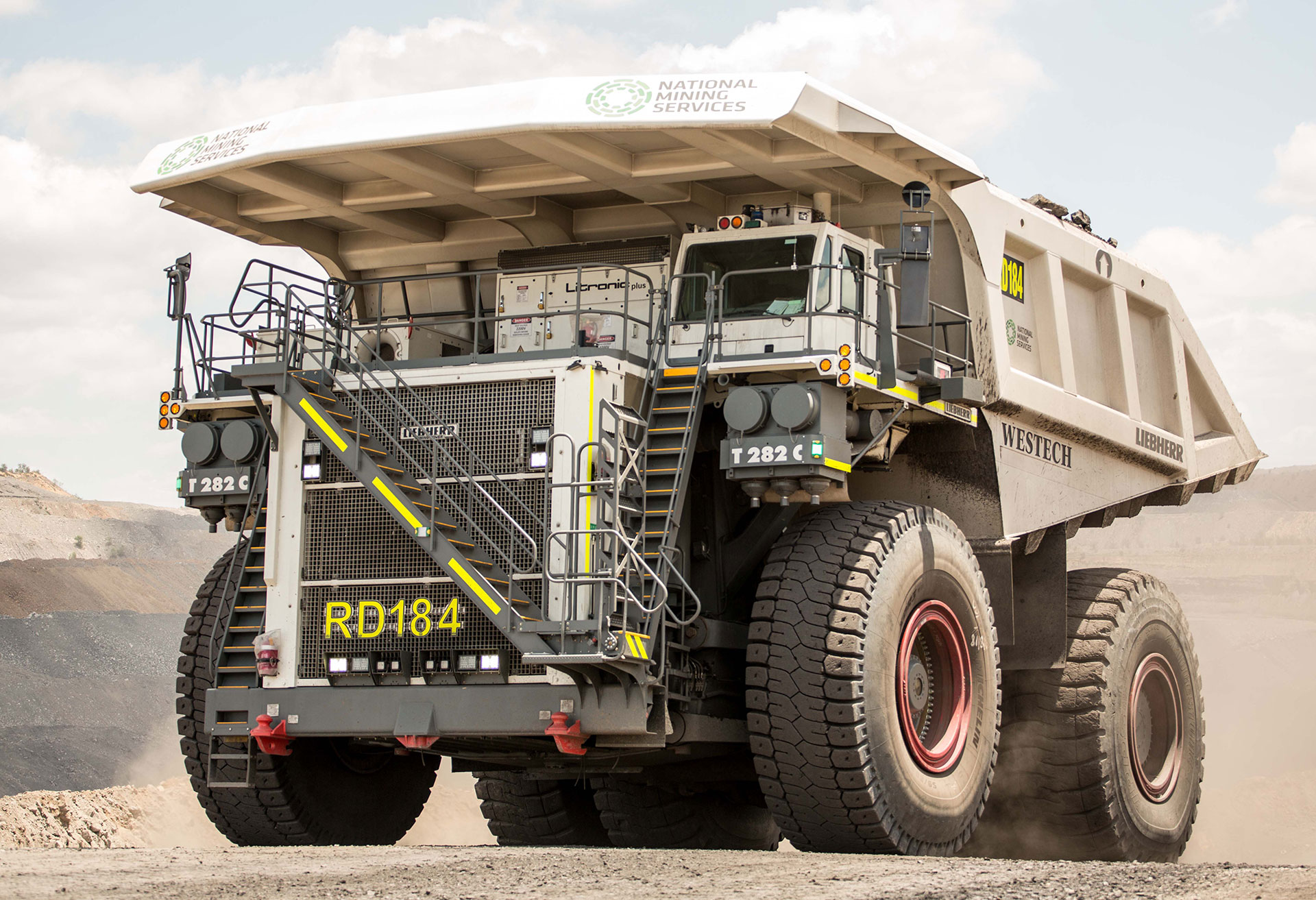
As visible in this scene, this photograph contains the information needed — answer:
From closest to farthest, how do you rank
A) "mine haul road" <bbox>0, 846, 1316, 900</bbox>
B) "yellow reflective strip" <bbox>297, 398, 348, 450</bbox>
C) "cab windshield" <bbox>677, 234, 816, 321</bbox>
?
"mine haul road" <bbox>0, 846, 1316, 900</bbox> < "yellow reflective strip" <bbox>297, 398, 348, 450</bbox> < "cab windshield" <bbox>677, 234, 816, 321</bbox>

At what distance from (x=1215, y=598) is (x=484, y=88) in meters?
44.0

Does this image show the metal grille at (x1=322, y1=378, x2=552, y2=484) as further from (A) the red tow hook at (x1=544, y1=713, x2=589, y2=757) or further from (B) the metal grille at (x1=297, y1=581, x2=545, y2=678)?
(A) the red tow hook at (x1=544, y1=713, x2=589, y2=757)

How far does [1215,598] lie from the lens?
50656mm

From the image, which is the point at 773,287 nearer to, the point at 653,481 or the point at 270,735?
the point at 653,481

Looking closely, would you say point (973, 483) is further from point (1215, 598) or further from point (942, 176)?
point (1215, 598)

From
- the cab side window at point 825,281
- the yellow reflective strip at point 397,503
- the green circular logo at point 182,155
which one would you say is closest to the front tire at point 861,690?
the cab side window at point 825,281

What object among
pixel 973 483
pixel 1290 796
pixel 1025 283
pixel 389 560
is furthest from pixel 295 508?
pixel 1290 796

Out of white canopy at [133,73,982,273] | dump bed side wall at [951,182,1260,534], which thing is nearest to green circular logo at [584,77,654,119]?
white canopy at [133,73,982,273]

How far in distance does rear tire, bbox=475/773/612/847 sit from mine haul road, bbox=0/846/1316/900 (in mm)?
4124

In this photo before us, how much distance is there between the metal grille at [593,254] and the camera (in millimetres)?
12023

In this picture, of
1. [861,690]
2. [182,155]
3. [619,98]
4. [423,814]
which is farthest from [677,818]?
[423,814]

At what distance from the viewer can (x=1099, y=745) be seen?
1317 cm

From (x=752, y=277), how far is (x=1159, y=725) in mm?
5861

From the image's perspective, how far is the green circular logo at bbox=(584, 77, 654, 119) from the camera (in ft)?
33.8
